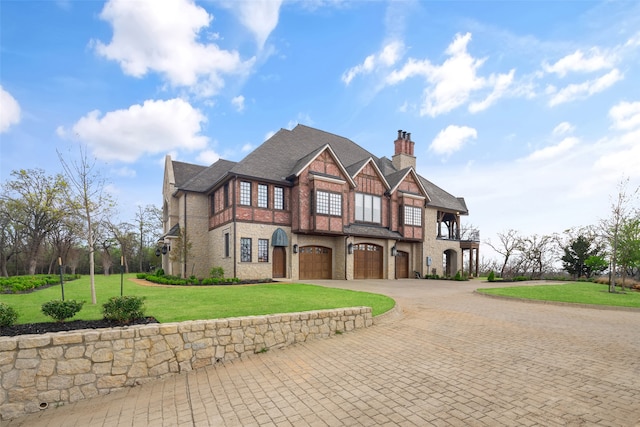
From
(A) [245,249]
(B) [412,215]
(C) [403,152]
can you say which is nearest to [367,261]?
(B) [412,215]

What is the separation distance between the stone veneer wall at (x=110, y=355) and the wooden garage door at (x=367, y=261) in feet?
57.3

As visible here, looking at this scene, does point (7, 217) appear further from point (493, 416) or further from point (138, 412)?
point (493, 416)

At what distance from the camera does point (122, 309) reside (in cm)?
694

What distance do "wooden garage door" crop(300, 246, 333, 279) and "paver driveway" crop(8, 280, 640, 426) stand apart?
14291 millimetres

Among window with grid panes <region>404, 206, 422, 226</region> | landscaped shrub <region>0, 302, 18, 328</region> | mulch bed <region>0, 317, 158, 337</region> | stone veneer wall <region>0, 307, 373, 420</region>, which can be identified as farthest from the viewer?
window with grid panes <region>404, 206, 422, 226</region>

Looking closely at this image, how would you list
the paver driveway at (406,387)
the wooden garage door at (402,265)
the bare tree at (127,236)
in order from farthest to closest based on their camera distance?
the bare tree at (127,236) < the wooden garage door at (402,265) < the paver driveway at (406,387)

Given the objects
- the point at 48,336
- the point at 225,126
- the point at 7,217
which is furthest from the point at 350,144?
the point at 7,217

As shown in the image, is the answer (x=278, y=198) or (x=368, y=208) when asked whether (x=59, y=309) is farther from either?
(x=368, y=208)

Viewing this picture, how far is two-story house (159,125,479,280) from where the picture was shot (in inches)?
801

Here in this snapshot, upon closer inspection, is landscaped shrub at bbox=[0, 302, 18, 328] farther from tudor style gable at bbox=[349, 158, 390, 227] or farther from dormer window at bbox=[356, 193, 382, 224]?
dormer window at bbox=[356, 193, 382, 224]

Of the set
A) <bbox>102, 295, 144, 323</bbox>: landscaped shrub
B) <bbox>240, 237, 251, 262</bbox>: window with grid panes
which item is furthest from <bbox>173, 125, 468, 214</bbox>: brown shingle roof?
<bbox>102, 295, 144, 323</bbox>: landscaped shrub

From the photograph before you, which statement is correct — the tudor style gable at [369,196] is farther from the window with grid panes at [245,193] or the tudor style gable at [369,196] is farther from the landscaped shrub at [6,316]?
the landscaped shrub at [6,316]

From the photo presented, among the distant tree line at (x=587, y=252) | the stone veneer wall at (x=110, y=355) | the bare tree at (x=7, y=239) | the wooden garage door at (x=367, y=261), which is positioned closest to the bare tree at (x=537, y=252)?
the distant tree line at (x=587, y=252)

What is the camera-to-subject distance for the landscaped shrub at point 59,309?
6.69 meters
